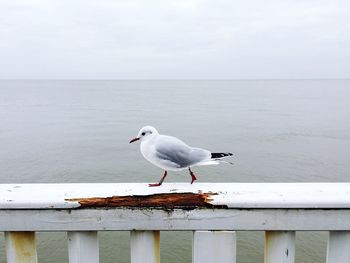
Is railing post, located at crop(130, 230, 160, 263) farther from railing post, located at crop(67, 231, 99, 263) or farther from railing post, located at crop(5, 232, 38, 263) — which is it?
railing post, located at crop(5, 232, 38, 263)

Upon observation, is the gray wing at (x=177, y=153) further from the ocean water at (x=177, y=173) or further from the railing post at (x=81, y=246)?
the ocean water at (x=177, y=173)

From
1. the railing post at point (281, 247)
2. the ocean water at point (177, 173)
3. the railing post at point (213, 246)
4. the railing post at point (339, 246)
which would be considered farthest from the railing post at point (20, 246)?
the ocean water at point (177, 173)

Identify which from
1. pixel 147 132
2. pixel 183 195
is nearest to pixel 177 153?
pixel 147 132

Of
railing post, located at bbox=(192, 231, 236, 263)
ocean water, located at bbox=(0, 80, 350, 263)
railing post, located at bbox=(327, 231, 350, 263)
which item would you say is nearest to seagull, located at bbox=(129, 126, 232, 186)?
railing post, located at bbox=(192, 231, 236, 263)

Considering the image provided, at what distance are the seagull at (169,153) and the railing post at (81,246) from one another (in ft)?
1.95

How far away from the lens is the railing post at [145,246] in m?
1.32

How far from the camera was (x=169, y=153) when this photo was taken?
6.19ft

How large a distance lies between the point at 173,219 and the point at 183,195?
110mm

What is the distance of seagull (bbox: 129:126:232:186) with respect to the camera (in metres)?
1.90

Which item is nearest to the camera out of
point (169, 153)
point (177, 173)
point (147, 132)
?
point (169, 153)

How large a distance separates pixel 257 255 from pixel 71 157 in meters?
14.3

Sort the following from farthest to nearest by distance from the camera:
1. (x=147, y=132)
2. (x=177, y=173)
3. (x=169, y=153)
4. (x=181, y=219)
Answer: (x=177, y=173)
(x=147, y=132)
(x=169, y=153)
(x=181, y=219)

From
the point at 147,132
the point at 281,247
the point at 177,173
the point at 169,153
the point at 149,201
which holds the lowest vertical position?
the point at 281,247

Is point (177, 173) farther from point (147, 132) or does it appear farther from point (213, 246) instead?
point (213, 246)
